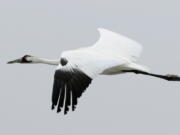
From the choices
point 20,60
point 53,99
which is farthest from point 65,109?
point 20,60

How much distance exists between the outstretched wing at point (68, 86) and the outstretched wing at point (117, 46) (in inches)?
125

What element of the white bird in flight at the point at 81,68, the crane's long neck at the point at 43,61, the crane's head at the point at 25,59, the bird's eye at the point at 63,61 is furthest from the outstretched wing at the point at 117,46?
the bird's eye at the point at 63,61

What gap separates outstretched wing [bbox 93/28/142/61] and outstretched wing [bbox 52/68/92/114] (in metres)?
3.17

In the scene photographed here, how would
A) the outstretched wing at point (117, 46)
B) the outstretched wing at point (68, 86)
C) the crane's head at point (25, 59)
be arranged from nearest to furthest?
the outstretched wing at point (68, 86), the outstretched wing at point (117, 46), the crane's head at point (25, 59)

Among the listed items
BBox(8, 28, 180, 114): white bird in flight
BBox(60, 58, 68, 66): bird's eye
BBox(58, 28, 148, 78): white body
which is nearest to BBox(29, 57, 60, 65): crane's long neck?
BBox(8, 28, 180, 114): white bird in flight

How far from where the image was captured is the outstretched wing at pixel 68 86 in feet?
69.5

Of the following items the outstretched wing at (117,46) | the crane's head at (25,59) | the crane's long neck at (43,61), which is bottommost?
the crane's head at (25,59)

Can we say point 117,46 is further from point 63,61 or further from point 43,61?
point 63,61

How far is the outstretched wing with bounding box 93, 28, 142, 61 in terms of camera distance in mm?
25536

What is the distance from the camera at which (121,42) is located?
26.8 metres

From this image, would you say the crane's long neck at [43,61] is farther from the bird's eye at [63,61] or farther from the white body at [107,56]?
the bird's eye at [63,61]

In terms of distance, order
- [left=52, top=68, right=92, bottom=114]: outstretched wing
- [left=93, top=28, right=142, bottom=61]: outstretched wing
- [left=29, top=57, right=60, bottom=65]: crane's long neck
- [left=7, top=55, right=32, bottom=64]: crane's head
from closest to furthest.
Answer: [left=52, top=68, right=92, bottom=114]: outstretched wing, [left=29, top=57, right=60, bottom=65]: crane's long neck, [left=93, top=28, right=142, bottom=61]: outstretched wing, [left=7, top=55, right=32, bottom=64]: crane's head

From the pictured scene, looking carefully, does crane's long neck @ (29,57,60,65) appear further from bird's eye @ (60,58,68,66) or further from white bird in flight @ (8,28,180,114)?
bird's eye @ (60,58,68,66)

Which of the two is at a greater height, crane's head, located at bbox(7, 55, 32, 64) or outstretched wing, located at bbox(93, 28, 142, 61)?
outstretched wing, located at bbox(93, 28, 142, 61)
